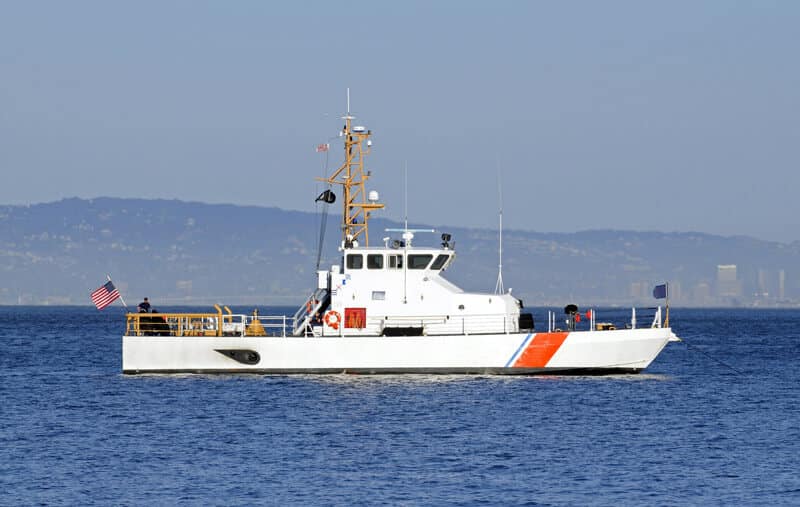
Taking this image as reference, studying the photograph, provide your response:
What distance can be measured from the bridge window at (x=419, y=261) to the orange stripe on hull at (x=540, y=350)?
4.28 m

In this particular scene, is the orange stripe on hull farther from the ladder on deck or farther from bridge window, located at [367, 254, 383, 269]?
the ladder on deck

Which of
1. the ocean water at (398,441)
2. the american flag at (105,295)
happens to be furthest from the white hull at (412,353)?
the american flag at (105,295)

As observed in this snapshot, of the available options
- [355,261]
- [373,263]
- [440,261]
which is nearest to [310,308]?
[355,261]

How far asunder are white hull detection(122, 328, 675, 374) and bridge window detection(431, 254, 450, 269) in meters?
2.61

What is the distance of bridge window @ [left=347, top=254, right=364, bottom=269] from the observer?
43.5m

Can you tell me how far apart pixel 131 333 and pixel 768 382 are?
23.6m

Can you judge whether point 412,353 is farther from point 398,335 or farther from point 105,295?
point 105,295

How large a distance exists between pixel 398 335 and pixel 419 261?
2.59 metres

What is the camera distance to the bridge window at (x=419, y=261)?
43438mm

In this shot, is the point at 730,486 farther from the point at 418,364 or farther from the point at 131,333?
the point at 131,333

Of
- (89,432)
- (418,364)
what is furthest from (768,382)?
(89,432)

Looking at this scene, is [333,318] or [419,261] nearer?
[333,318]

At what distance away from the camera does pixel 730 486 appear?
88.1 ft

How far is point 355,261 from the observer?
4353 centimetres
